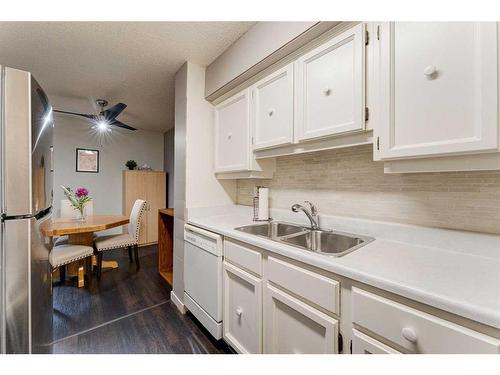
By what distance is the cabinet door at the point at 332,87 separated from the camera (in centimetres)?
106

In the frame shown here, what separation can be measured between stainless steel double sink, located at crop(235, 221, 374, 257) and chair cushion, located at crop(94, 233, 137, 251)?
193cm

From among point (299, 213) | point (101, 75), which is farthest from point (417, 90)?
point (101, 75)

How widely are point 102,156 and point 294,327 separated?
14.2 feet

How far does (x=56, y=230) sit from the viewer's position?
2.07 m

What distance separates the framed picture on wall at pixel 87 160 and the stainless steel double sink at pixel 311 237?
145 inches

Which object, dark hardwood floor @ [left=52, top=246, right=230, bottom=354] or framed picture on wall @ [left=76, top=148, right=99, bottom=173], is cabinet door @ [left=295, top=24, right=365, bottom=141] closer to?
dark hardwood floor @ [left=52, top=246, right=230, bottom=354]

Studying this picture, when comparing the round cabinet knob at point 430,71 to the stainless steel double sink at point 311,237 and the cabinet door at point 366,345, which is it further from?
the cabinet door at point 366,345

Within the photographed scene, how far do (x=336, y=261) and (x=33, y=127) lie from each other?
1358mm

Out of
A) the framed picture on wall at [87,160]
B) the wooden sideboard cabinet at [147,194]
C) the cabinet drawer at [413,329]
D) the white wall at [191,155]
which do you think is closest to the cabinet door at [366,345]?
the cabinet drawer at [413,329]

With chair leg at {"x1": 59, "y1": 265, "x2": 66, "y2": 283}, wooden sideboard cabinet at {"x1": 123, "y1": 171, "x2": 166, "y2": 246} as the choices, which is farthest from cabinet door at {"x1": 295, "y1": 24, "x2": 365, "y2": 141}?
wooden sideboard cabinet at {"x1": 123, "y1": 171, "x2": 166, "y2": 246}

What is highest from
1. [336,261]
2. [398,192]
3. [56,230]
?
[398,192]

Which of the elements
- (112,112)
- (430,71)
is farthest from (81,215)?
(430,71)

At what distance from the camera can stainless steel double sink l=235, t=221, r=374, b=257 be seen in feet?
4.18
